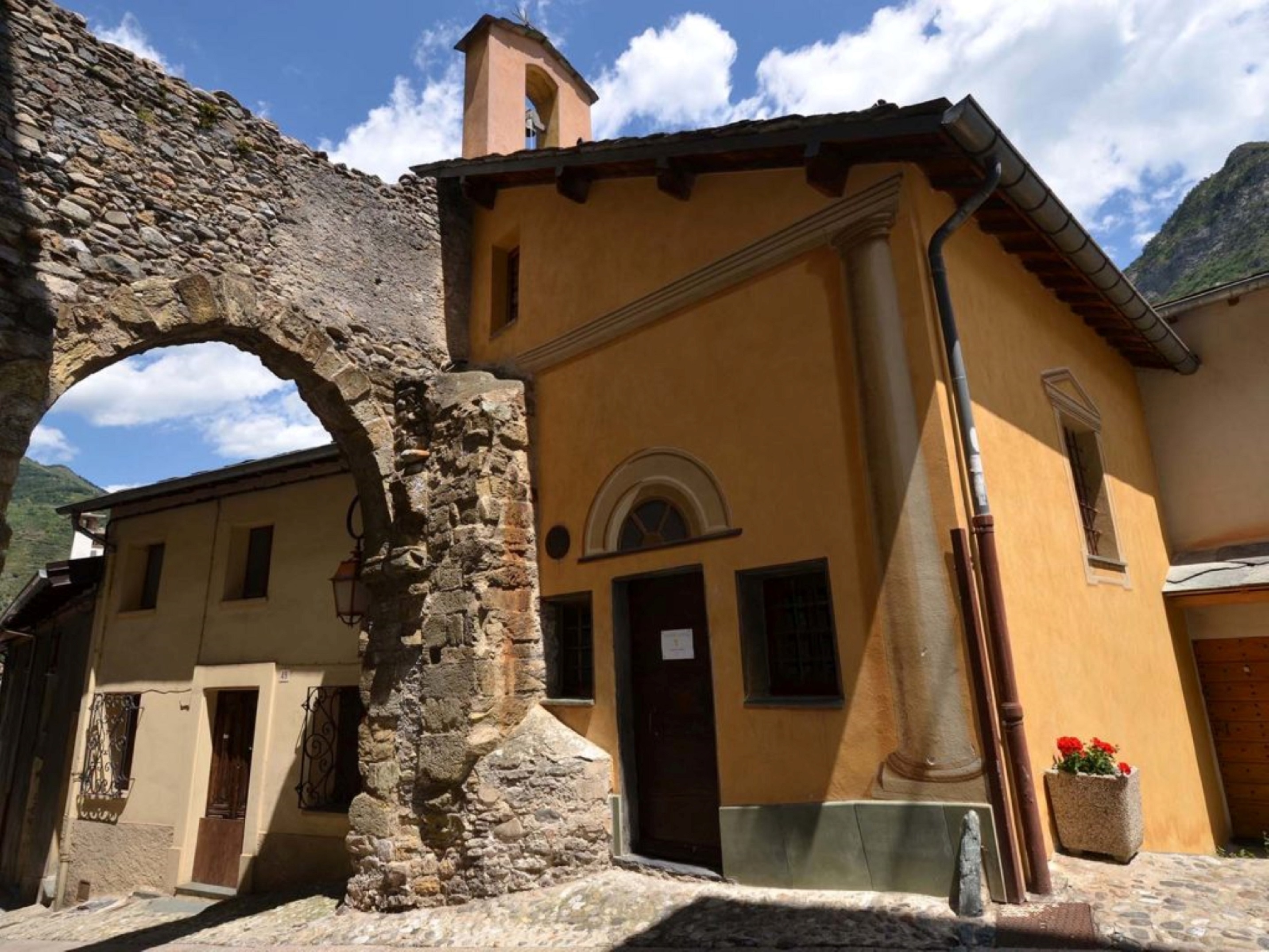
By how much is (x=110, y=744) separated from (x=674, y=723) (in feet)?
30.7

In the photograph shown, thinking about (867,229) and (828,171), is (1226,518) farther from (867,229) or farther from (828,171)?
(828,171)

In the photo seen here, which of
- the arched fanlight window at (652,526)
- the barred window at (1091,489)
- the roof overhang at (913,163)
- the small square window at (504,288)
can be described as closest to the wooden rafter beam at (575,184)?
the roof overhang at (913,163)

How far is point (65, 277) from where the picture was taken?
17.8ft

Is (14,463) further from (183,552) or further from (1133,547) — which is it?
(1133,547)

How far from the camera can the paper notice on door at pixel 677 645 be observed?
5742 mm

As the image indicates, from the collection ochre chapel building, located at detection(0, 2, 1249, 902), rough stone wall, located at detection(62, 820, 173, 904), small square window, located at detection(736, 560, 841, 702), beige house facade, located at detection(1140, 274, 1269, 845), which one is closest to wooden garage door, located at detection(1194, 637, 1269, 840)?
beige house facade, located at detection(1140, 274, 1269, 845)

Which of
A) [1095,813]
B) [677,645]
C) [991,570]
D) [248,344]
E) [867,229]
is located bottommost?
[1095,813]

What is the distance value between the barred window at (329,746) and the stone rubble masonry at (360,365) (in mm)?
2319

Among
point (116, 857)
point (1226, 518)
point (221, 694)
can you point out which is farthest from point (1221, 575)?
point (116, 857)

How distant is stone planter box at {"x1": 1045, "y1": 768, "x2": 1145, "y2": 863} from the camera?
14.4 ft

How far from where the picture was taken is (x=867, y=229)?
504 centimetres

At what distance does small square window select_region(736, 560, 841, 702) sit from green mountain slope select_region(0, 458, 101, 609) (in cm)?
2714

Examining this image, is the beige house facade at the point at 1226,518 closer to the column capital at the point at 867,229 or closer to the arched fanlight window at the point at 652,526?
the column capital at the point at 867,229

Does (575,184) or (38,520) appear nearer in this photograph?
(575,184)
